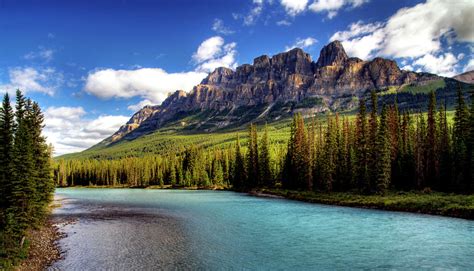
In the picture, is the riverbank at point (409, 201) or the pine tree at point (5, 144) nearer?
the pine tree at point (5, 144)

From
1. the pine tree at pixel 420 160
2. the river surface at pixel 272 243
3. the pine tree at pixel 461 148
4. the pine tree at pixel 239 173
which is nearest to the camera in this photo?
the river surface at pixel 272 243

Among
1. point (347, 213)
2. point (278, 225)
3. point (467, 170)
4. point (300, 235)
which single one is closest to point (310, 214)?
point (347, 213)

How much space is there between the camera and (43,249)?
1250 inches

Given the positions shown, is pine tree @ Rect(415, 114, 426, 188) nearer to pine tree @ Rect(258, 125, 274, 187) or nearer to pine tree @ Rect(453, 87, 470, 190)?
pine tree @ Rect(453, 87, 470, 190)

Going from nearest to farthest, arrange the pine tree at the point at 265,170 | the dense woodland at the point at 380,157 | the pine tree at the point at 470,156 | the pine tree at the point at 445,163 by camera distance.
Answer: the pine tree at the point at 470,156 < the pine tree at the point at 445,163 < the dense woodland at the point at 380,157 < the pine tree at the point at 265,170

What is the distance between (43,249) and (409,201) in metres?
54.1

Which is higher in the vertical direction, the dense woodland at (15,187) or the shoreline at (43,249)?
the dense woodland at (15,187)

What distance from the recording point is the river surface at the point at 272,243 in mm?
26859

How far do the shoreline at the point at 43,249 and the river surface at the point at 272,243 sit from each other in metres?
0.87

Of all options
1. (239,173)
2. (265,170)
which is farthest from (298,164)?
(239,173)

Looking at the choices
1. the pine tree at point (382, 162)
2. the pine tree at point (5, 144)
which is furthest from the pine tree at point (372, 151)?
the pine tree at point (5, 144)

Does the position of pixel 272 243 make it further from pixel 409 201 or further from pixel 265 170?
pixel 265 170

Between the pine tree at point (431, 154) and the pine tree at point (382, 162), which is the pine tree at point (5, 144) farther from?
the pine tree at point (431, 154)

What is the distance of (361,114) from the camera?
282 ft
